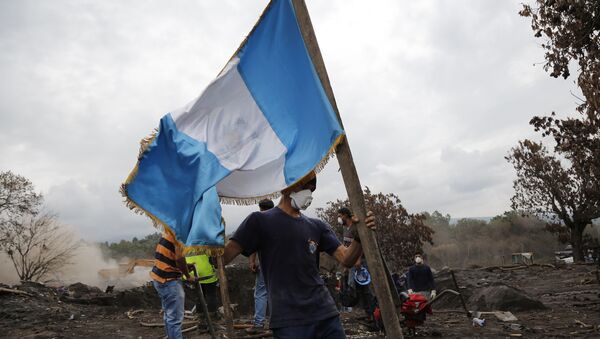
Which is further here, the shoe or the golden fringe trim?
the shoe

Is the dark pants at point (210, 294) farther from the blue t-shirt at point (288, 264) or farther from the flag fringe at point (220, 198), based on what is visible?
the blue t-shirt at point (288, 264)

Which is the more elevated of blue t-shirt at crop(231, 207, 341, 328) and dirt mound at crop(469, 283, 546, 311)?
blue t-shirt at crop(231, 207, 341, 328)

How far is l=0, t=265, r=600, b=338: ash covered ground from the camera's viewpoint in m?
8.20

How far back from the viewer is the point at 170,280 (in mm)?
5582

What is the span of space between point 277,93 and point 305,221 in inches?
45.5

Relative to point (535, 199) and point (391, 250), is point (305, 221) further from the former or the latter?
point (535, 199)

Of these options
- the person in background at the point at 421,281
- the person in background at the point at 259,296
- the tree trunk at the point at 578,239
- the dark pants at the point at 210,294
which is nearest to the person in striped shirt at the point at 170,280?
the person in background at the point at 259,296

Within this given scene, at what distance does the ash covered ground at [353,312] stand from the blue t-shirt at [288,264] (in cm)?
505

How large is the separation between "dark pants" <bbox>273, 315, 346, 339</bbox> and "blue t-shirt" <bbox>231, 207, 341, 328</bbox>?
0.11ft

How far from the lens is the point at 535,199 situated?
26.5m

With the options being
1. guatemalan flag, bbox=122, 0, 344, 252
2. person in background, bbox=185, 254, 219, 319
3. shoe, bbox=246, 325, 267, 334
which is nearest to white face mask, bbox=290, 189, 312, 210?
guatemalan flag, bbox=122, 0, 344, 252

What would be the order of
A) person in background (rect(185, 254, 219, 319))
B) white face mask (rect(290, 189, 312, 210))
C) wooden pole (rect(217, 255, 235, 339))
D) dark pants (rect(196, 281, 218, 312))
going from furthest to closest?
dark pants (rect(196, 281, 218, 312)) < person in background (rect(185, 254, 219, 319)) < wooden pole (rect(217, 255, 235, 339)) < white face mask (rect(290, 189, 312, 210))

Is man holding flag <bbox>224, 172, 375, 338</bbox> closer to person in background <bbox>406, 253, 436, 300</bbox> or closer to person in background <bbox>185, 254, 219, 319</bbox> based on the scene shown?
person in background <bbox>185, 254, 219, 319</bbox>

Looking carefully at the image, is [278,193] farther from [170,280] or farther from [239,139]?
[170,280]
